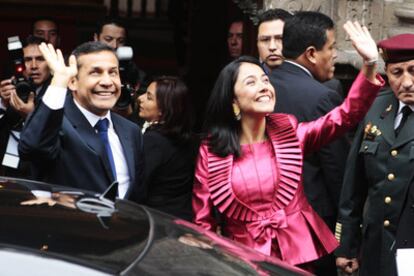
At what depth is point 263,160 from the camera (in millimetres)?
5613

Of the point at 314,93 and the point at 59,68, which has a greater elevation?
the point at 59,68

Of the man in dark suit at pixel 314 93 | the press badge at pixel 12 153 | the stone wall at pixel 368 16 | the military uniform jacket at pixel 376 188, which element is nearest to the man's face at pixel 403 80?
the military uniform jacket at pixel 376 188

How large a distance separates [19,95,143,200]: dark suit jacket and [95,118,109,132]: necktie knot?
7 centimetres

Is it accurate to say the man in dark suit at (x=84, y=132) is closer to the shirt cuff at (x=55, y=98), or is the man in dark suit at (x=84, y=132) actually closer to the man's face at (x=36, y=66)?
the shirt cuff at (x=55, y=98)

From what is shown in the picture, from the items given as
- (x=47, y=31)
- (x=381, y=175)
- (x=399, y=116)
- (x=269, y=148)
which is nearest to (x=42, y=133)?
(x=269, y=148)

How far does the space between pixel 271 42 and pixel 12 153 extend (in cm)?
174

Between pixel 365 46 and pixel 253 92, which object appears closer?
pixel 365 46

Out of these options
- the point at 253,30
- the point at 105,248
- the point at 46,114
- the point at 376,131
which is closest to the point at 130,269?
the point at 105,248

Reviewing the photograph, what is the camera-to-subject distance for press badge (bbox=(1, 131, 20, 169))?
7172 mm

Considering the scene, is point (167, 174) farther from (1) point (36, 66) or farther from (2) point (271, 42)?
(1) point (36, 66)

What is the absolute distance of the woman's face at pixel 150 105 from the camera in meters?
6.69

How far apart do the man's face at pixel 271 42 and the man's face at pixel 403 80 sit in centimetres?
147

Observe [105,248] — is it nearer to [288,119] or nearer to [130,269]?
[130,269]

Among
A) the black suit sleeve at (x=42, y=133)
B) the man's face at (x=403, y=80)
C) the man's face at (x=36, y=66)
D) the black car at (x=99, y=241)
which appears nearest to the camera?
the black car at (x=99, y=241)
